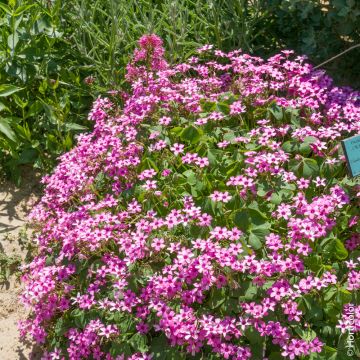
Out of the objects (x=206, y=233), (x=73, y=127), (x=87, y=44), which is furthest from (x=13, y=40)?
(x=206, y=233)

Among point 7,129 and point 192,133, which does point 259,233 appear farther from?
point 7,129

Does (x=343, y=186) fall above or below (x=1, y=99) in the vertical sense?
below

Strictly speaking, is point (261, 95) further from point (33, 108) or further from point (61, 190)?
point (33, 108)

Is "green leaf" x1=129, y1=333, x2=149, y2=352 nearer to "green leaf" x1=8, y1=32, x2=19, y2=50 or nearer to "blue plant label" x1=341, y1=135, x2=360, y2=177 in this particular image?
"blue plant label" x1=341, y1=135, x2=360, y2=177

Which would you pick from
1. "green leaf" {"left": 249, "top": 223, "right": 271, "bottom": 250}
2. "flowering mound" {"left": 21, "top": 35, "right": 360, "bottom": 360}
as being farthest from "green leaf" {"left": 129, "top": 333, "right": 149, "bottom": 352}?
"green leaf" {"left": 249, "top": 223, "right": 271, "bottom": 250}

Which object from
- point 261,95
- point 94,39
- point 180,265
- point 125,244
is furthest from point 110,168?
point 94,39

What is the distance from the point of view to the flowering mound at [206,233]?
2707 mm

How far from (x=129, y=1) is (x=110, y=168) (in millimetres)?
1818

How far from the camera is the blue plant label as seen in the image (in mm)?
2693

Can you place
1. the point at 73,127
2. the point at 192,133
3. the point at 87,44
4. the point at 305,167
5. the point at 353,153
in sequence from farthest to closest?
the point at 87,44 → the point at 73,127 → the point at 192,133 → the point at 305,167 → the point at 353,153

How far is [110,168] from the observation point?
3.39 m

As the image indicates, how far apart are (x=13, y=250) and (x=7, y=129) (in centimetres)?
99

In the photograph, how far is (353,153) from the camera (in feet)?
8.93

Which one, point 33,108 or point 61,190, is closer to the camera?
point 61,190
